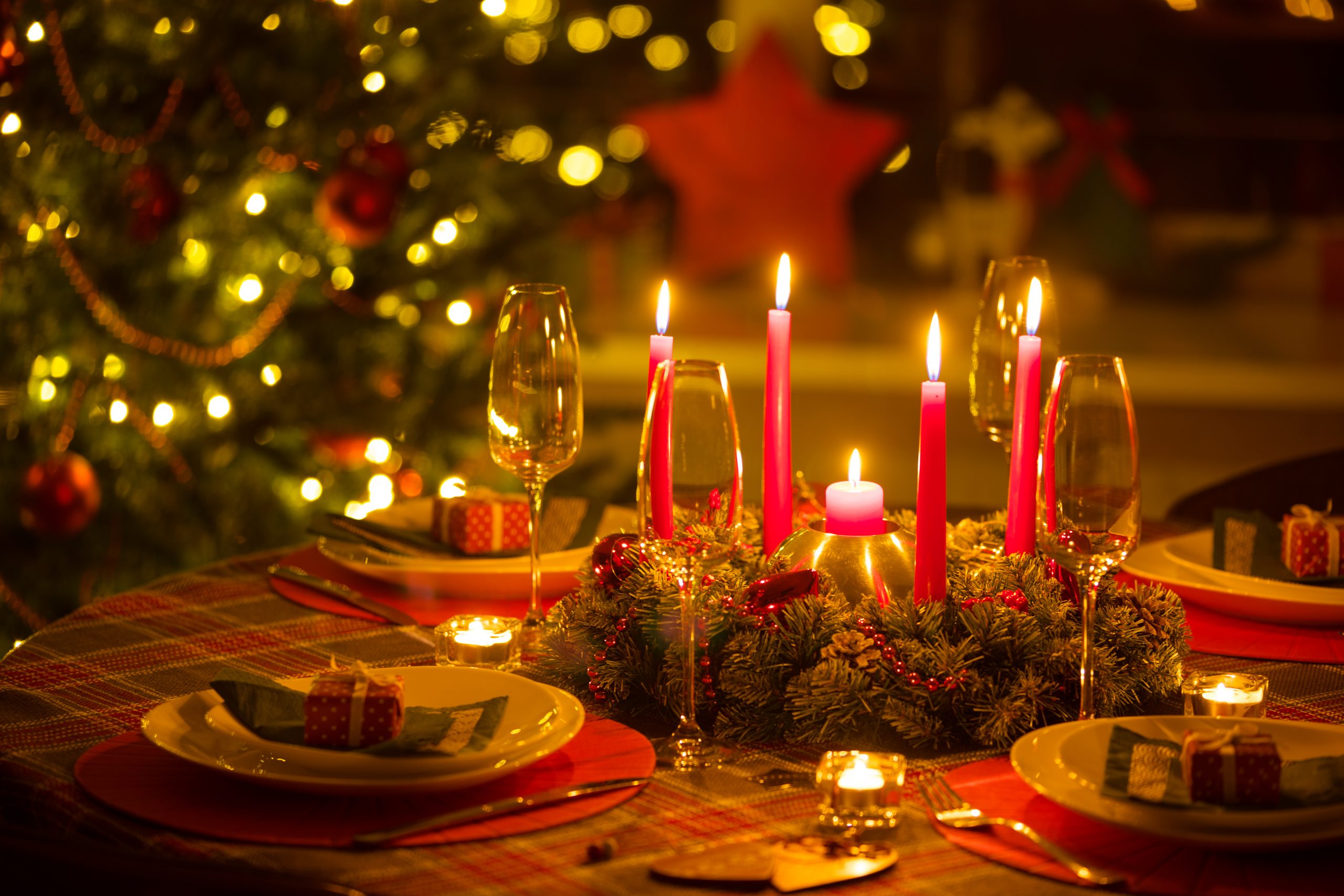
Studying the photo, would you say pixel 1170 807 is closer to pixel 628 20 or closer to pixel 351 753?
pixel 351 753

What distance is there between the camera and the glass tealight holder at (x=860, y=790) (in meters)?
0.77

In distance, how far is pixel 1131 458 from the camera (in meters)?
0.84

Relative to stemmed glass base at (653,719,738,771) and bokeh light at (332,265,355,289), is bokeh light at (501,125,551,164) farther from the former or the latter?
stemmed glass base at (653,719,738,771)

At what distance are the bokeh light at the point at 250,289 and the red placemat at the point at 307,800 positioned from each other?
1586 millimetres

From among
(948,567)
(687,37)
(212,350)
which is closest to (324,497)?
(212,350)

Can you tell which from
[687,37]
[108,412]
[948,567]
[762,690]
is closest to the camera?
[762,690]

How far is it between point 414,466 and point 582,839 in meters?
1.95

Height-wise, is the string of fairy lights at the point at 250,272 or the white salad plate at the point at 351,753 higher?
the string of fairy lights at the point at 250,272

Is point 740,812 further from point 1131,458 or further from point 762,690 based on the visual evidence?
point 1131,458

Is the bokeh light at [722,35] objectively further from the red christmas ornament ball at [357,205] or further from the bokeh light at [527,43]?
the red christmas ornament ball at [357,205]

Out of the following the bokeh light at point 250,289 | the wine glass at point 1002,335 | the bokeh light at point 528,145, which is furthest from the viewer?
the bokeh light at point 528,145

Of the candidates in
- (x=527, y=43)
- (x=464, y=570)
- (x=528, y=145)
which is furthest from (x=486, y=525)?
(x=527, y=43)

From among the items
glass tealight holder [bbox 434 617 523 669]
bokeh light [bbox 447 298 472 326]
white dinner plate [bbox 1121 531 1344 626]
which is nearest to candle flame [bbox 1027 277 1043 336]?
white dinner plate [bbox 1121 531 1344 626]

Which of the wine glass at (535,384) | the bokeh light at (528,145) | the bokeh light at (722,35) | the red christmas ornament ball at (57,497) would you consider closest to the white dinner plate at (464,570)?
the wine glass at (535,384)
